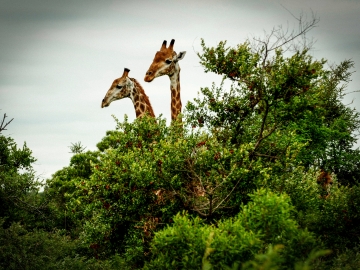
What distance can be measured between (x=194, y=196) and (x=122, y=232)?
258cm

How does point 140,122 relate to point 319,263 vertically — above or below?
above

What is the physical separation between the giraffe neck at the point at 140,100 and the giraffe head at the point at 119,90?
204mm

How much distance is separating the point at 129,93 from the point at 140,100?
49 cm

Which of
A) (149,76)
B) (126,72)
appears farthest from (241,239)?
(126,72)

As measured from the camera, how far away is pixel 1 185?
24.2 m

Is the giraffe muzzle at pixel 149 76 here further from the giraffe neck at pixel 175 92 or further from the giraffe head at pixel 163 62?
the giraffe neck at pixel 175 92

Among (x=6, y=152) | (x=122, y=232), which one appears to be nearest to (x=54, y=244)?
(x=122, y=232)

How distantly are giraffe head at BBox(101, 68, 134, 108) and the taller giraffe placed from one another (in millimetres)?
1213

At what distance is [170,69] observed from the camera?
20.5 metres

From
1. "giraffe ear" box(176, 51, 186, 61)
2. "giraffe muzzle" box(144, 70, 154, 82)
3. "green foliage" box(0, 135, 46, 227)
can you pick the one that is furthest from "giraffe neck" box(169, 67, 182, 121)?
"green foliage" box(0, 135, 46, 227)

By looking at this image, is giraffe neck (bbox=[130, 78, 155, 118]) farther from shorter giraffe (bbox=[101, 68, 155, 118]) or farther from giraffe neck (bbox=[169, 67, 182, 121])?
giraffe neck (bbox=[169, 67, 182, 121])

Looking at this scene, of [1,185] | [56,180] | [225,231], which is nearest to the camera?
[225,231]

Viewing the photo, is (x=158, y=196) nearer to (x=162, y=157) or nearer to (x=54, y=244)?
(x=162, y=157)

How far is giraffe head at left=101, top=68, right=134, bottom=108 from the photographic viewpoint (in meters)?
20.3
